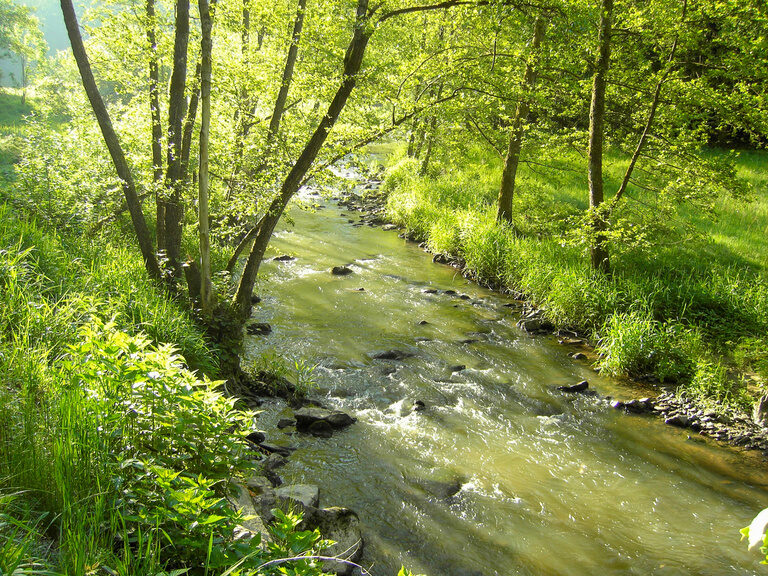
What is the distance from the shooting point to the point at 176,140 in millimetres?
7906

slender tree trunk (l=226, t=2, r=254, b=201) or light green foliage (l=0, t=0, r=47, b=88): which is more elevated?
light green foliage (l=0, t=0, r=47, b=88)

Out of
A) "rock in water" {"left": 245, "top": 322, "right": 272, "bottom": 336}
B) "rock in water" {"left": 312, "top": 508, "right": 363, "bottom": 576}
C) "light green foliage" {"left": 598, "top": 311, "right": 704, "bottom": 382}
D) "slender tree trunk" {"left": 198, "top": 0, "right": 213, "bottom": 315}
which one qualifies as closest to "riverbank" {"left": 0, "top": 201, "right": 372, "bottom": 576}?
"rock in water" {"left": 312, "top": 508, "right": 363, "bottom": 576}

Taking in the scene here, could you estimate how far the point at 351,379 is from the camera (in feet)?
27.9

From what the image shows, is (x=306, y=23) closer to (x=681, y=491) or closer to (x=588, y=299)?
(x=588, y=299)

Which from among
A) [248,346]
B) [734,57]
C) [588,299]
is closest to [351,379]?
[248,346]

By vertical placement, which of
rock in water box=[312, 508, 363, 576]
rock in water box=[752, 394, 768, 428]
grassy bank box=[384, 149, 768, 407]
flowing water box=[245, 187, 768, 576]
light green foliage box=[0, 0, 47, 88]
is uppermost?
light green foliage box=[0, 0, 47, 88]

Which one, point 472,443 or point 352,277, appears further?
point 352,277

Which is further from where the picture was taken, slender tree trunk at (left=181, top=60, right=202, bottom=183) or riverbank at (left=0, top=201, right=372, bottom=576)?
slender tree trunk at (left=181, top=60, right=202, bottom=183)

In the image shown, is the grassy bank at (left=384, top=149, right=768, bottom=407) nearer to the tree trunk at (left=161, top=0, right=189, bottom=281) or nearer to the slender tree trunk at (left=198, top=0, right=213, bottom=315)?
the slender tree trunk at (left=198, top=0, right=213, bottom=315)

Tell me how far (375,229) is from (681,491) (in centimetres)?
1490

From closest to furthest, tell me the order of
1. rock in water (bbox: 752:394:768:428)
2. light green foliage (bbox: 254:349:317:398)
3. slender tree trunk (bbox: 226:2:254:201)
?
rock in water (bbox: 752:394:768:428)
light green foliage (bbox: 254:349:317:398)
slender tree trunk (bbox: 226:2:254:201)

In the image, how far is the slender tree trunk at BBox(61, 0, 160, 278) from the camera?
6758mm

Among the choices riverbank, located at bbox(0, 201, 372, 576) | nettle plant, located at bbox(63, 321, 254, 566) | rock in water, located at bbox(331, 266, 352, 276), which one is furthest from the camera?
rock in water, located at bbox(331, 266, 352, 276)

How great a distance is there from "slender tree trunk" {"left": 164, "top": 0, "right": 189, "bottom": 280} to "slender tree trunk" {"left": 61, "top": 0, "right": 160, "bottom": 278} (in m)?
0.37
